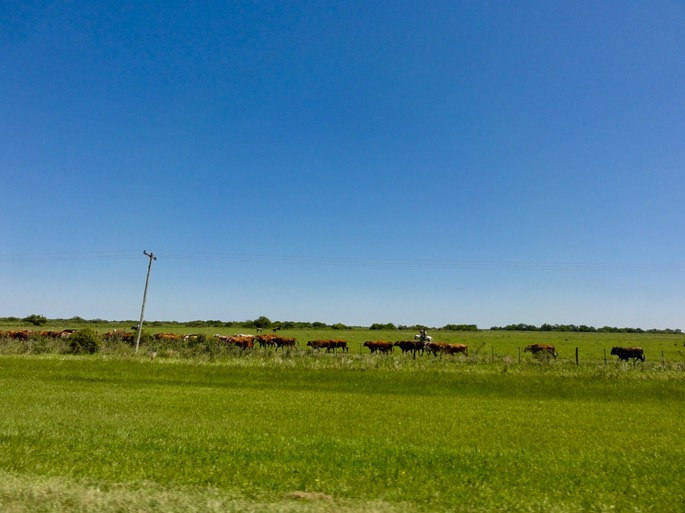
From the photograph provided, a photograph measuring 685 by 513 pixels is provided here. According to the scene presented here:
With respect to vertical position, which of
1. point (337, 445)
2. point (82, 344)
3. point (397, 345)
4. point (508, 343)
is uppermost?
point (508, 343)

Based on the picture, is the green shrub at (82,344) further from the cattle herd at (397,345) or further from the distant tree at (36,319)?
the distant tree at (36,319)

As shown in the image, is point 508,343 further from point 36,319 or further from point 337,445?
point 36,319

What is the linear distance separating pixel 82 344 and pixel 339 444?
1436 inches

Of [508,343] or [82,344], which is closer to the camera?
[82,344]

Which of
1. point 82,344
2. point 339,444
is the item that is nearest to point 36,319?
point 82,344

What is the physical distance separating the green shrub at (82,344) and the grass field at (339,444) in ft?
40.9

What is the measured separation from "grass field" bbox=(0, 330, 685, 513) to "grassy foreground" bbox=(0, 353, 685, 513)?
0.06 meters

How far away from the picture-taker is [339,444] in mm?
12492

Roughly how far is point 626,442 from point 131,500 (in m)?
13.8

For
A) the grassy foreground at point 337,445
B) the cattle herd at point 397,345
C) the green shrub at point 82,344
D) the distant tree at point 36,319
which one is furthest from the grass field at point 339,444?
the distant tree at point 36,319

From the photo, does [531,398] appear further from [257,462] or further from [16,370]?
[16,370]

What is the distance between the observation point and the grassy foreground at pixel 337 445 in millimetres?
8148

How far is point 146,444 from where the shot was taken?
11688 mm

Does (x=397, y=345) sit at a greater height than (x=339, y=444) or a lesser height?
greater
